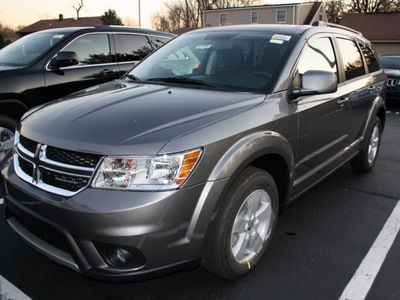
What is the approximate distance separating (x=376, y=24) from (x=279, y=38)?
38.5m

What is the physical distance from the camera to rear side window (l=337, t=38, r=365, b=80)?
3925mm

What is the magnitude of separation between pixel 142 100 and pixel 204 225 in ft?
3.56

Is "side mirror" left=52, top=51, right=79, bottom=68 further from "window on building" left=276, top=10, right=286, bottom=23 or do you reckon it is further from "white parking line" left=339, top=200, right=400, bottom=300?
"window on building" left=276, top=10, right=286, bottom=23

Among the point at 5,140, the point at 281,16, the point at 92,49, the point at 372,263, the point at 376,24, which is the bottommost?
the point at 372,263

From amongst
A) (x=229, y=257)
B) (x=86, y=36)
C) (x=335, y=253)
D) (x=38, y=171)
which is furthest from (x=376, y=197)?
(x=86, y=36)

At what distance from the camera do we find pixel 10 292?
249 centimetres

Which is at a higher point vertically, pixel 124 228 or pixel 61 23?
pixel 61 23

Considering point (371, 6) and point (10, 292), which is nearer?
point (10, 292)

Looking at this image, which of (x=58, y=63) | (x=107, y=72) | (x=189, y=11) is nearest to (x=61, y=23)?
(x=189, y=11)

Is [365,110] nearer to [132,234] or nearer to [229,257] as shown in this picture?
[229,257]

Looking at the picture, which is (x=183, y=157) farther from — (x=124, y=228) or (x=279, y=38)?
(x=279, y=38)

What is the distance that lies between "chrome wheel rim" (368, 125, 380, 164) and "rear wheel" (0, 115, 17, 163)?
4.43m

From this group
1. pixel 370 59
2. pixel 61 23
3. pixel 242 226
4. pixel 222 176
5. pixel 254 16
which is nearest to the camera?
pixel 222 176

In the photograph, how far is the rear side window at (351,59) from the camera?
3925mm
